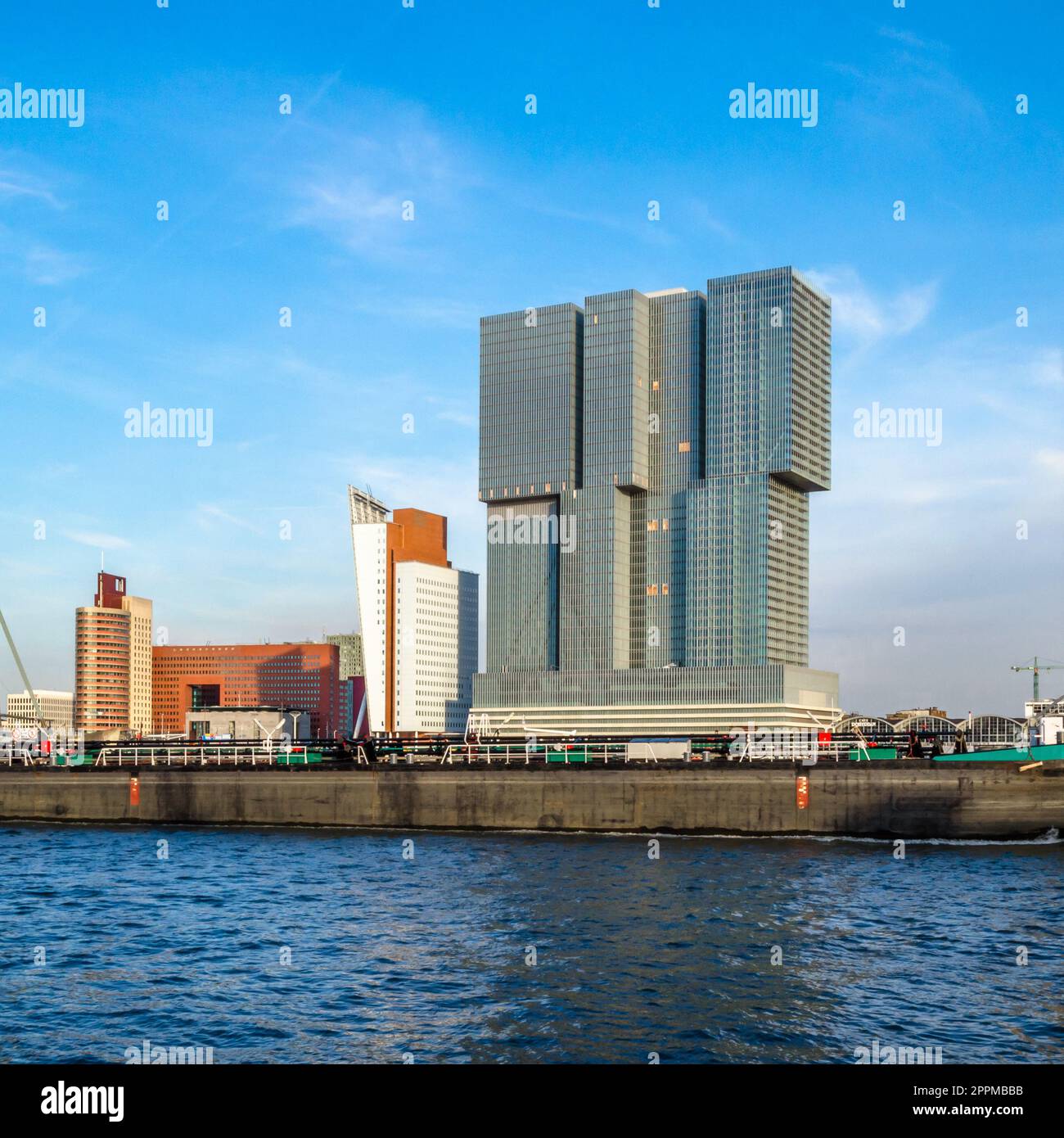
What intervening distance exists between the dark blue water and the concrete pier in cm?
1446

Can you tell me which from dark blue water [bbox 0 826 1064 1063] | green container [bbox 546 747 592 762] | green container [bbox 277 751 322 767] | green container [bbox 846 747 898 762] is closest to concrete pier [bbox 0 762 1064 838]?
green container [bbox 846 747 898 762]

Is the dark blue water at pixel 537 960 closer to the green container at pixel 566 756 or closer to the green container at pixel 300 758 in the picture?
the green container at pixel 566 756

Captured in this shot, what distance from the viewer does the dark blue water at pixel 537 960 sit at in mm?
28094

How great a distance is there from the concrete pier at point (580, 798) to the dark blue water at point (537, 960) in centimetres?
1446

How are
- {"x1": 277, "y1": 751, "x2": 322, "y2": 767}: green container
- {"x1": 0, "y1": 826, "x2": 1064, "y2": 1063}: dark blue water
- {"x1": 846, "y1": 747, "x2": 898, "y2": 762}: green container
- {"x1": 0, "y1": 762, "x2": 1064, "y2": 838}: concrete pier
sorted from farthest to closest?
{"x1": 277, "y1": 751, "x2": 322, "y2": 767}: green container, {"x1": 846, "y1": 747, "x2": 898, "y2": 762}: green container, {"x1": 0, "y1": 762, "x2": 1064, "y2": 838}: concrete pier, {"x1": 0, "y1": 826, "x2": 1064, "y2": 1063}: dark blue water

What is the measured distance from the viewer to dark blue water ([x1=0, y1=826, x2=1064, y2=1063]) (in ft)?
92.2

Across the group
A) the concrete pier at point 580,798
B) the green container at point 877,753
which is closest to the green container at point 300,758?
the concrete pier at point 580,798

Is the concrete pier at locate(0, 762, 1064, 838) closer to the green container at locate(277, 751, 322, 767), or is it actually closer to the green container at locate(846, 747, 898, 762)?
the green container at locate(846, 747, 898, 762)

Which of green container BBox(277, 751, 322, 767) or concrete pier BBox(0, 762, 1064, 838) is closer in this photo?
concrete pier BBox(0, 762, 1064, 838)
